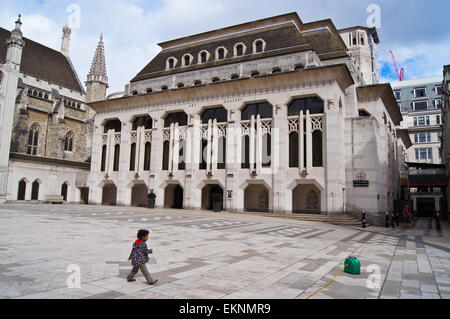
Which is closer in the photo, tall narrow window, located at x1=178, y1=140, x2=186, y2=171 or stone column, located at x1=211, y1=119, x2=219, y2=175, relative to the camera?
stone column, located at x1=211, y1=119, x2=219, y2=175

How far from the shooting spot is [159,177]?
121 ft

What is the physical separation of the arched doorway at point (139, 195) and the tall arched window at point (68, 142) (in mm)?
18761

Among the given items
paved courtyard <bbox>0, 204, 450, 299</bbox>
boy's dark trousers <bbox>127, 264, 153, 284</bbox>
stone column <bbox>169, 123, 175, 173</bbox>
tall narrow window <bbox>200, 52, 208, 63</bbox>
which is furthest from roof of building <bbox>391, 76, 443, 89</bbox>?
boy's dark trousers <bbox>127, 264, 153, 284</bbox>

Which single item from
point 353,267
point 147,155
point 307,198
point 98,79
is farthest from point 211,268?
point 98,79

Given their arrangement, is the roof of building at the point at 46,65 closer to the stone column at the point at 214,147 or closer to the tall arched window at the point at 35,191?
the tall arched window at the point at 35,191

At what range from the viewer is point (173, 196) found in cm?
3975

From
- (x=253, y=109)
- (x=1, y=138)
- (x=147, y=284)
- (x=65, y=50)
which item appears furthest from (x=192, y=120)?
(x=65, y=50)

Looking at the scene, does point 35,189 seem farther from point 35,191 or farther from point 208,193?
point 208,193

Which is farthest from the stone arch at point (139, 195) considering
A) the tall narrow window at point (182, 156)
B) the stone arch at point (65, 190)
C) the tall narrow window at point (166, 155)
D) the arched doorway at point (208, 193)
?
the stone arch at point (65, 190)

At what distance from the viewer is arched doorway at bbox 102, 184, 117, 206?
4348 cm

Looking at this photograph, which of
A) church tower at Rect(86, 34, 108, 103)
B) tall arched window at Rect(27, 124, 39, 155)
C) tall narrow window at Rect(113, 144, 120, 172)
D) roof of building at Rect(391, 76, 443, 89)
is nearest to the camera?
tall narrow window at Rect(113, 144, 120, 172)

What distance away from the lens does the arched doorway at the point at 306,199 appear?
3159 centimetres

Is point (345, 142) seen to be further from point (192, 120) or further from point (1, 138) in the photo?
point (1, 138)

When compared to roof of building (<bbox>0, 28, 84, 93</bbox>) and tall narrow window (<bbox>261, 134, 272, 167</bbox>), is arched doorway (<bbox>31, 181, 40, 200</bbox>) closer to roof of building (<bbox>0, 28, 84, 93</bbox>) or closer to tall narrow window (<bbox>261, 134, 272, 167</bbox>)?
roof of building (<bbox>0, 28, 84, 93</bbox>)
